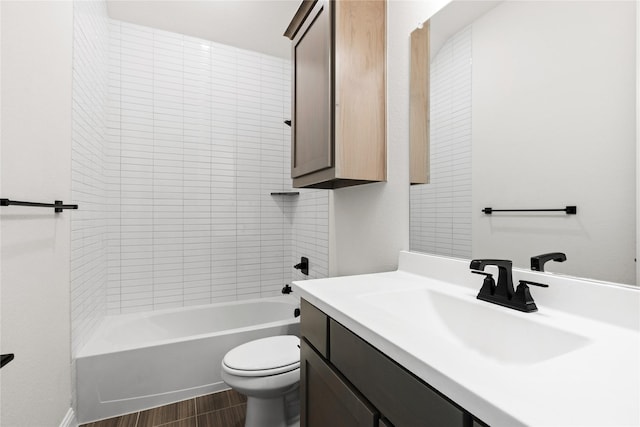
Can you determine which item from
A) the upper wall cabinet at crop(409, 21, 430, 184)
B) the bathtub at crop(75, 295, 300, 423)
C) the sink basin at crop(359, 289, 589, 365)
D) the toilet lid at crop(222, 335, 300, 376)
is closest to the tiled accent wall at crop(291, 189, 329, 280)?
the bathtub at crop(75, 295, 300, 423)

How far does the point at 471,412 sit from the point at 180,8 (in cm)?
280

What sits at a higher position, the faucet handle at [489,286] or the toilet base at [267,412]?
the faucet handle at [489,286]

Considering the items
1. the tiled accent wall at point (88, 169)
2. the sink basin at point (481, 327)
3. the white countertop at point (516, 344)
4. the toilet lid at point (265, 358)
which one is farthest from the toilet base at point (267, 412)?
the tiled accent wall at point (88, 169)

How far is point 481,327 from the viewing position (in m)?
0.82

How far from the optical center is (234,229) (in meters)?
2.75

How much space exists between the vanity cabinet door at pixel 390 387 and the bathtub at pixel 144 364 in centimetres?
140

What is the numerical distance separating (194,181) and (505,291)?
2412mm

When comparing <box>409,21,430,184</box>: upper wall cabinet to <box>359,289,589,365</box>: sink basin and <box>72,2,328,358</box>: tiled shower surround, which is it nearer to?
<box>359,289,589,365</box>: sink basin

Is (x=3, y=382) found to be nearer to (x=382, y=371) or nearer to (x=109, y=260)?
(x=382, y=371)

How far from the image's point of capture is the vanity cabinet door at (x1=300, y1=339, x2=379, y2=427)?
706 mm

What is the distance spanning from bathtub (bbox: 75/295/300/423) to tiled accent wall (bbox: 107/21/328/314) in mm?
272

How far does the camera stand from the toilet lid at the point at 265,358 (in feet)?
4.81

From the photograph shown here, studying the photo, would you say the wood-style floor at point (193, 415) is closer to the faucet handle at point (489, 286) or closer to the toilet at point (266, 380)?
the toilet at point (266, 380)

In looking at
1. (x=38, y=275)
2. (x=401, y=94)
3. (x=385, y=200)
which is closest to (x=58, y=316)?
(x=38, y=275)
